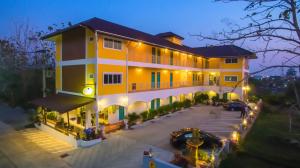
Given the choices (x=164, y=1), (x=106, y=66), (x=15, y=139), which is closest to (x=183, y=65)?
(x=106, y=66)

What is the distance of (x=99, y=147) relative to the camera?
15227mm

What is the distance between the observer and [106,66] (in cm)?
1803

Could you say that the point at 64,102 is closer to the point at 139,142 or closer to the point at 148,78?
the point at 139,142

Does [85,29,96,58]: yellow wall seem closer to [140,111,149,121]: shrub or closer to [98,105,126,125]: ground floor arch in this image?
[98,105,126,125]: ground floor arch

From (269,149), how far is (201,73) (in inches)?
824

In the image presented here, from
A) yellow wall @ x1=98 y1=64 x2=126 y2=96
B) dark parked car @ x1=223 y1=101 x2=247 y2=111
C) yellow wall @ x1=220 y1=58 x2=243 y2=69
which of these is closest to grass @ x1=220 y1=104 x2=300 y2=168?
dark parked car @ x1=223 y1=101 x2=247 y2=111

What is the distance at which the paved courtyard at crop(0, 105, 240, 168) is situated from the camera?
513 inches

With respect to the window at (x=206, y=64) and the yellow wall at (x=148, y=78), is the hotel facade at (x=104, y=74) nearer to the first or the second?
the yellow wall at (x=148, y=78)

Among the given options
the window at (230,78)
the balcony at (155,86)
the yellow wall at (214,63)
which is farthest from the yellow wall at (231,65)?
the balcony at (155,86)

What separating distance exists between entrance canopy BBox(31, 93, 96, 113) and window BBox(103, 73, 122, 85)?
75.1 inches

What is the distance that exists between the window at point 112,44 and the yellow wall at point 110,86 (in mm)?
1661


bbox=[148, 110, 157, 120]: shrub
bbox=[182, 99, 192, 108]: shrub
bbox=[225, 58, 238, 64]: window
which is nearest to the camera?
bbox=[148, 110, 157, 120]: shrub

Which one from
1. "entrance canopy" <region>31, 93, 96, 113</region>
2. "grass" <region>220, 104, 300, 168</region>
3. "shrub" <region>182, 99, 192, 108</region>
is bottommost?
"grass" <region>220, 104, 300, 168</region>

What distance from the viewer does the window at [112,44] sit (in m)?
18.2
